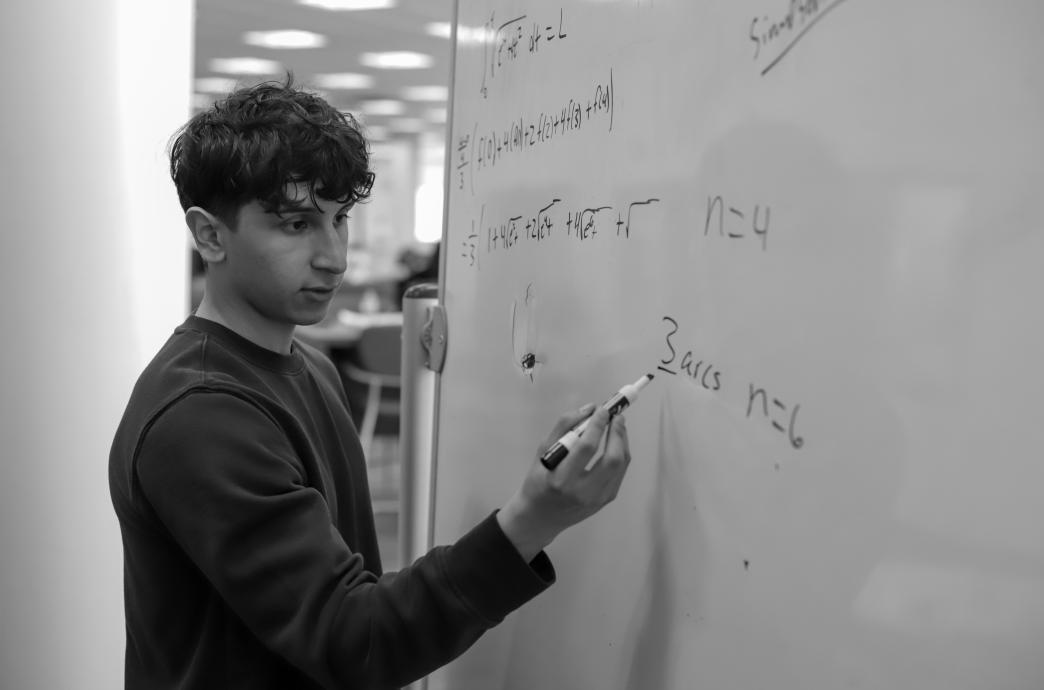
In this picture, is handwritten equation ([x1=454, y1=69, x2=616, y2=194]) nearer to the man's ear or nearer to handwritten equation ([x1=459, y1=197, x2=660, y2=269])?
handwritten equation ([x1=459, y1=197, x2=660, y2=269])

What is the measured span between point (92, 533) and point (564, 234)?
4.33 feet

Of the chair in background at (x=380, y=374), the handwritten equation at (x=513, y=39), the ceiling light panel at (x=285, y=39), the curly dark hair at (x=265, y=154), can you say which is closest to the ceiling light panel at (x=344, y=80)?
the ceiling light panel at (x=285, y=39)

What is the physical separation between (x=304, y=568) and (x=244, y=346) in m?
0.26

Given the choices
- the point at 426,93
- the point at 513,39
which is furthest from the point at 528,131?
the point at 426,93

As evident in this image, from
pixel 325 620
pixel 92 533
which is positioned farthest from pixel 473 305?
pixel 92 533

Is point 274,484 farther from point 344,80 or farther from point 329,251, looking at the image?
point 344,80

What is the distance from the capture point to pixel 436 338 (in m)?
1.27

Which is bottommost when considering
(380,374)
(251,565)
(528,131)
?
(380,374)

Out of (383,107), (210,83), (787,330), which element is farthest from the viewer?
(383,107)

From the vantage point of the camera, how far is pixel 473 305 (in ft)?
3.80

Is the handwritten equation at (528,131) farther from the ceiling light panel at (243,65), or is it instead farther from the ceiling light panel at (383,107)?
the ceiling light panel at (383,107)

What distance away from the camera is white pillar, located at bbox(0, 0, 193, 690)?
1.77m

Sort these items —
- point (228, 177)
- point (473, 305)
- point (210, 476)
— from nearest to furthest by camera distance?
point (210, 476) < point (228, 177) < point (473, 305)

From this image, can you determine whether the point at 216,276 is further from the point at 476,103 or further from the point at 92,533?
the point at 92,533
